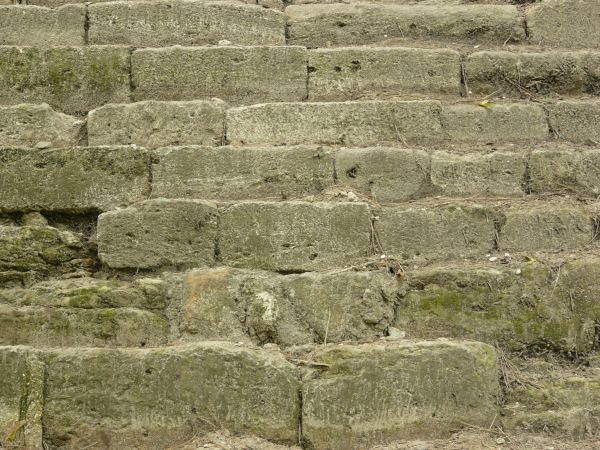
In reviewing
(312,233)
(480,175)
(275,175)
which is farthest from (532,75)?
(312,233)

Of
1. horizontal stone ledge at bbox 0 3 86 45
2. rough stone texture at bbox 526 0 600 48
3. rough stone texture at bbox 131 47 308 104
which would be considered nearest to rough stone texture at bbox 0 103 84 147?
rough stone texture at bbox 131 47 308 104

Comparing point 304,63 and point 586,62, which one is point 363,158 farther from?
point 586,62

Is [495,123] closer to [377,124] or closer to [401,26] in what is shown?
[377,124]

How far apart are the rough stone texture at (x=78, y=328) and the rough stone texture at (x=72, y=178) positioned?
0.59 meters

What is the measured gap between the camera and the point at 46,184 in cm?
418

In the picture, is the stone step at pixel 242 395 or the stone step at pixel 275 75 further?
the stone step at pixel 275 75

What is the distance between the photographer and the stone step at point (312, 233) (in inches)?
156

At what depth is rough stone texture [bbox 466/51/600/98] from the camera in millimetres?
4949

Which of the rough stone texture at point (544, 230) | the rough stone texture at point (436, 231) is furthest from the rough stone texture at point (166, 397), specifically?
the rough stone texture at point (544, 230)

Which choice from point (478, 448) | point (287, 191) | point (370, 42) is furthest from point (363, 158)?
point (478, 448)

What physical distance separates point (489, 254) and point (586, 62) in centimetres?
162

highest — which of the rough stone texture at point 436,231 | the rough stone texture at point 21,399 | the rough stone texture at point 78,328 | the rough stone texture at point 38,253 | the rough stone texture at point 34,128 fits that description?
the rough stone texture at point 34,128

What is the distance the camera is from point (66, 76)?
190 inches

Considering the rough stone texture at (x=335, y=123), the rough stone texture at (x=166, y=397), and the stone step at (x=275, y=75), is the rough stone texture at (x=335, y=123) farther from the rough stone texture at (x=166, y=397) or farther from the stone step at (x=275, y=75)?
the rough stone texture at (x=166, y=397)
